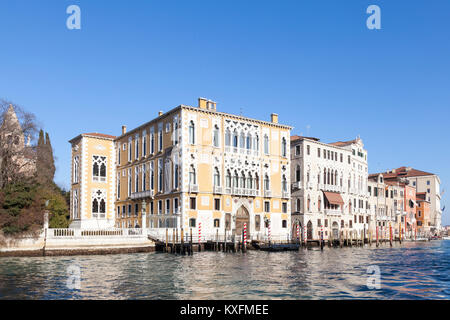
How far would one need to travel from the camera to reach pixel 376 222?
205 feet

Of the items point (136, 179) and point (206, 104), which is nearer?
point (206, 104)

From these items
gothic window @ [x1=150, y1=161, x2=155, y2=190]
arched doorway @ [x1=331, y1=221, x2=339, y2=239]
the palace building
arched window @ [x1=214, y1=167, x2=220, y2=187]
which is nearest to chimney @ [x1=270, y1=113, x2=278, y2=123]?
the palace building

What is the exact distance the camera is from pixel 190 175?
3916 centimetres

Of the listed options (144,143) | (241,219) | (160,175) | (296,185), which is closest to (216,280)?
(241,219)

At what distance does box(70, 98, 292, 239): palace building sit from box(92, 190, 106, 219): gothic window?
10 centimetres

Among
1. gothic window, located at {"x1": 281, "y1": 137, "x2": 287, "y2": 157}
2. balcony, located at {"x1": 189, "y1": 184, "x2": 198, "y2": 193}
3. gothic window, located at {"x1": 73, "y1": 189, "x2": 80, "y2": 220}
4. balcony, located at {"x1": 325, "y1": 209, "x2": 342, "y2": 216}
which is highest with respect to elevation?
gothic window, located at {"x1": 281, "y1": 137, "x2": 287, "y2": 157}

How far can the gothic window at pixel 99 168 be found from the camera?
48.2m

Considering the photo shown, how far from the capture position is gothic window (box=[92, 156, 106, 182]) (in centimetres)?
4825

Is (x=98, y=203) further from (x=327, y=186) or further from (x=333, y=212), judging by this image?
(x=333, y=212)

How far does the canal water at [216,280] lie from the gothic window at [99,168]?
22.9m

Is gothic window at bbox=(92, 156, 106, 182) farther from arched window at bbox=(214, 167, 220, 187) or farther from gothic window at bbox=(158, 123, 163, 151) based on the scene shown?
arched window at bbox=(214, 167, 220, 187)

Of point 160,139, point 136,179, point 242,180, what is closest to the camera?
point 242,180

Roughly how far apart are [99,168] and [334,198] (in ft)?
81.6
